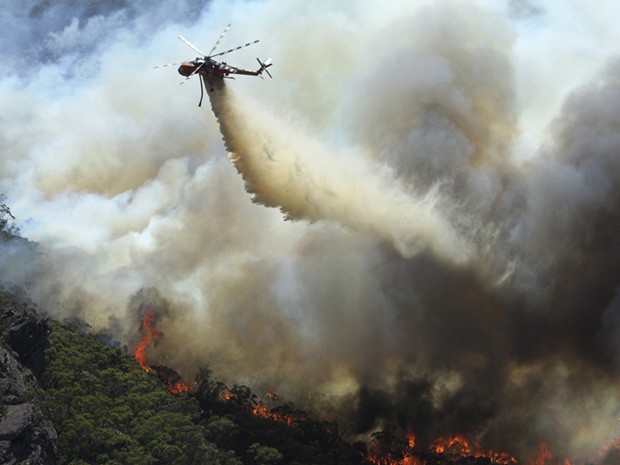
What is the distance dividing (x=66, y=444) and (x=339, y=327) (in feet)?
165

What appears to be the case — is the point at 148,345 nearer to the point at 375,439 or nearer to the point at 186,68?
the point at 375,439

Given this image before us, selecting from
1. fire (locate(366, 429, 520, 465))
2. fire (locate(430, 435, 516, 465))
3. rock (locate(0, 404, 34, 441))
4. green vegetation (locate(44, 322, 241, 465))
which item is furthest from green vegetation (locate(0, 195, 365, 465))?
fire (locate(430, 435, 516, 465))

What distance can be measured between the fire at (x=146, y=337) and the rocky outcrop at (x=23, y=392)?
75.6ft

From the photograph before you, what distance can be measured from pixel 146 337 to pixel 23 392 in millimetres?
42417

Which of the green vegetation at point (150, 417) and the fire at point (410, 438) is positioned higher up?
the fire at point (410, 438)

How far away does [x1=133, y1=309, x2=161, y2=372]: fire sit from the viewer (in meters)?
134

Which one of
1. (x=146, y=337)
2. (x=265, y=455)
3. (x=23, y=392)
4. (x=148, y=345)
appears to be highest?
(x=146, y=337)

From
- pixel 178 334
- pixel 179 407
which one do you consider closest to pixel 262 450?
pixel 179 407

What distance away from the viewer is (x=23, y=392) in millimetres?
95812

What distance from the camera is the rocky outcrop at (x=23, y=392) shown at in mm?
86188

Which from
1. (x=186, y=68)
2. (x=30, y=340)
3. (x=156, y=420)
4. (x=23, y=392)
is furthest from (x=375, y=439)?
(x=186, y=68)

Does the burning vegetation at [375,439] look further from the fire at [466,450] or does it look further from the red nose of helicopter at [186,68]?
the red nose of helicopter at [186,68]

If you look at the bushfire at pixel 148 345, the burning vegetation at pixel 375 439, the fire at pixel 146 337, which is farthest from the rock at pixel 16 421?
the fire at pixel 146 337

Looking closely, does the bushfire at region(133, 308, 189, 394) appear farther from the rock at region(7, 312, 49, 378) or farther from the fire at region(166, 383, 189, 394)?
the rock at region(7, 312, 49, 378)
